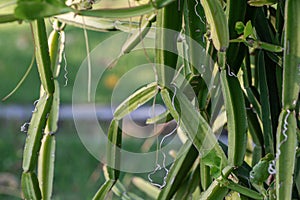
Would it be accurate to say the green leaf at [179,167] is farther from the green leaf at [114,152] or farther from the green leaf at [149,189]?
the green leaf at [149,189]

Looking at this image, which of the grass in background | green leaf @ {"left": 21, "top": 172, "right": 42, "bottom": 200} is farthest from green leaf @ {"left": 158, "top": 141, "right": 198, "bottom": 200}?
the grass in background

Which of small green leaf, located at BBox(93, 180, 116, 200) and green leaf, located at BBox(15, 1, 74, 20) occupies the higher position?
green leaf, located at BBox(15, 1, 74, 20)

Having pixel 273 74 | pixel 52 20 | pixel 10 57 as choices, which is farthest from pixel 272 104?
pixel 10 57

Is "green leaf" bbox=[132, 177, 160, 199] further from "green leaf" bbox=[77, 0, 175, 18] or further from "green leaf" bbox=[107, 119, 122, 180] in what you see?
"green leaf" bbox=[77, 0, 175, 18]

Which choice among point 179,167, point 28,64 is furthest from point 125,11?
point 28,64

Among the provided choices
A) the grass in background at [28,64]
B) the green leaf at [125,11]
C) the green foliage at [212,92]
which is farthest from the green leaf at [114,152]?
the grass in background at [28,64]

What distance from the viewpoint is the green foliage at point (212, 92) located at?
42 centimetres

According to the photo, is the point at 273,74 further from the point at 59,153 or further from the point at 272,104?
the point at 59,153

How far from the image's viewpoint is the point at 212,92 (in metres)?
0.61

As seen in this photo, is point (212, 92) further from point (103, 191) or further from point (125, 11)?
point (125, 11)

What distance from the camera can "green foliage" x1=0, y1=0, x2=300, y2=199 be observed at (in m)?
0.42

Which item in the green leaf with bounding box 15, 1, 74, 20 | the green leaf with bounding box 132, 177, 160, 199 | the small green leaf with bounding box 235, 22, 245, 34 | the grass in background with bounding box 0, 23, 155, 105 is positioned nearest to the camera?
the green leaf with bounding box 15, 1, 74, 20

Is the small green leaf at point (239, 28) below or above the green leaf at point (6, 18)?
below

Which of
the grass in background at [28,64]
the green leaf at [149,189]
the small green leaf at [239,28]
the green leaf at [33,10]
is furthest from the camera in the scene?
the grass in background at [28,64]
